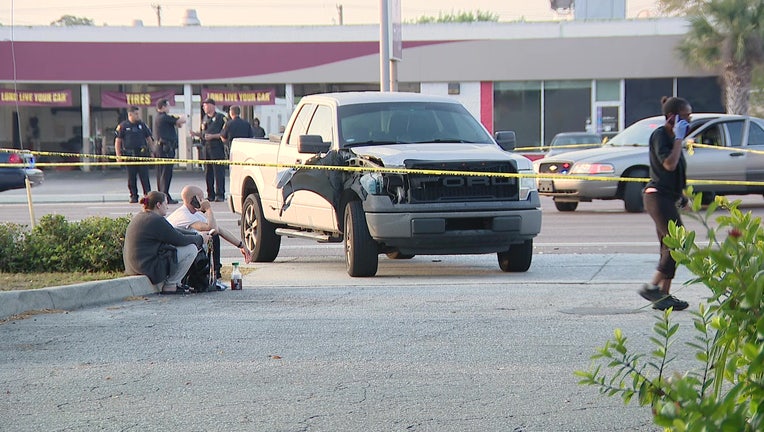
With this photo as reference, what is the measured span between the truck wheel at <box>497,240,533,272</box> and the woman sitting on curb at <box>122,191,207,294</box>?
11.0 feet

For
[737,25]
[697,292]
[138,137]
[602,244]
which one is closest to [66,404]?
[697,292]

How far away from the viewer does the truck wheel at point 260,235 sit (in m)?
13.3

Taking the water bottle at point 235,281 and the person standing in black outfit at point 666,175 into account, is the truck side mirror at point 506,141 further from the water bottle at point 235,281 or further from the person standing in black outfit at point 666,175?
the water bottle at point 235,281

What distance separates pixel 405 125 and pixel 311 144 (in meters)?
1.11

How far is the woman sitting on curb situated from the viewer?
33.9 ft

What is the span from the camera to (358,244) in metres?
11.3

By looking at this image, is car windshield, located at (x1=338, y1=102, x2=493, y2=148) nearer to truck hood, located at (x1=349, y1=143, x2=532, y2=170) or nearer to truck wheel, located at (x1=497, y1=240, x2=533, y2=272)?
truck hood, located at (x1=349, y1=143, x2=532, y2=170)

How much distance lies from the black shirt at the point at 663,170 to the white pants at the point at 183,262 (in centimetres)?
399

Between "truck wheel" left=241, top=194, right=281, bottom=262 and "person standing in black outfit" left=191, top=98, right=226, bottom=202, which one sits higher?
"person standing in black outfit" left=191, top=98, right=226, bottom=202

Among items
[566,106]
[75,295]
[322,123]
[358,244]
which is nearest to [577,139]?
[566,106]

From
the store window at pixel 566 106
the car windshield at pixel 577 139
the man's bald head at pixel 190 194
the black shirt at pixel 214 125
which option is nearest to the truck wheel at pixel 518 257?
the man's bald head at pixel 190 194

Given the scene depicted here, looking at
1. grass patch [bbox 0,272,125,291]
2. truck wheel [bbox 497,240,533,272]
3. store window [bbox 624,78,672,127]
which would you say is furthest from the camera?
store window [bbox 624,78,672,127]

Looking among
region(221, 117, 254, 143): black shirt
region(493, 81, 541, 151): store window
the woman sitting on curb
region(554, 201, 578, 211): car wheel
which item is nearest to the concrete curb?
the woman sitting on curb

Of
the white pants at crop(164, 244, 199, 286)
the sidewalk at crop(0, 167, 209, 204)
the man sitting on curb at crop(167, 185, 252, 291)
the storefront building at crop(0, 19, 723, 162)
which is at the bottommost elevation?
the sidewalk at crop(0, 167, 209, 204)
